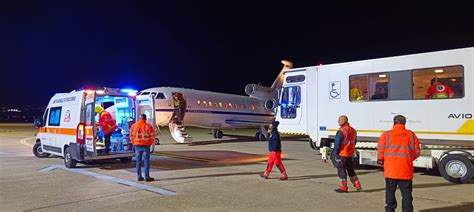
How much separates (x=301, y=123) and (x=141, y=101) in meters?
5.38

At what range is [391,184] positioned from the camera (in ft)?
20.2

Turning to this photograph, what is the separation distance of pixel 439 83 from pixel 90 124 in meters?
9.54

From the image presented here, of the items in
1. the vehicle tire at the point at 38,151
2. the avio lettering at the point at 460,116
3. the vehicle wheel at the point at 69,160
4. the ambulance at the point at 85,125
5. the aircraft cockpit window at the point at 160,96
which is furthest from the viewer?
the aircraft cockpit window at the point at 160,96

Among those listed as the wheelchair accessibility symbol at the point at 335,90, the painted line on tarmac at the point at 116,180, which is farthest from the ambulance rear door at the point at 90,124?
the wheelchair accessibility symbol at the point at 335,90

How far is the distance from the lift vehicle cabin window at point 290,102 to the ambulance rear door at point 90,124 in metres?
6.41

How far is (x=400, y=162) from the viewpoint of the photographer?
6047mm

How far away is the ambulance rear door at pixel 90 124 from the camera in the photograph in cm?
1120

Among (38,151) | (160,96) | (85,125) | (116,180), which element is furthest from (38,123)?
(160,96)

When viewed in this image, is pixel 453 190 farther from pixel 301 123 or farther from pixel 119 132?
pixel 119 132

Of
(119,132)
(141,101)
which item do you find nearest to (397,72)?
(141,101)

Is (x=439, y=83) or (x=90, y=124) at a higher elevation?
(x=439, y=83)

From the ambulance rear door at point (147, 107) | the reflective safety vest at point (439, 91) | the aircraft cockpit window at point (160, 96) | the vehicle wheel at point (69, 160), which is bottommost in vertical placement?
the vehicle wheel at point (69, 160)

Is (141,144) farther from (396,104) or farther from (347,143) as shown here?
(396,104)

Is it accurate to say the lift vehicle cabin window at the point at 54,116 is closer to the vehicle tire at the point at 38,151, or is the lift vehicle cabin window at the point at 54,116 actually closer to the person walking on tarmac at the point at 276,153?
the vehicle tire at the point at 38,151
